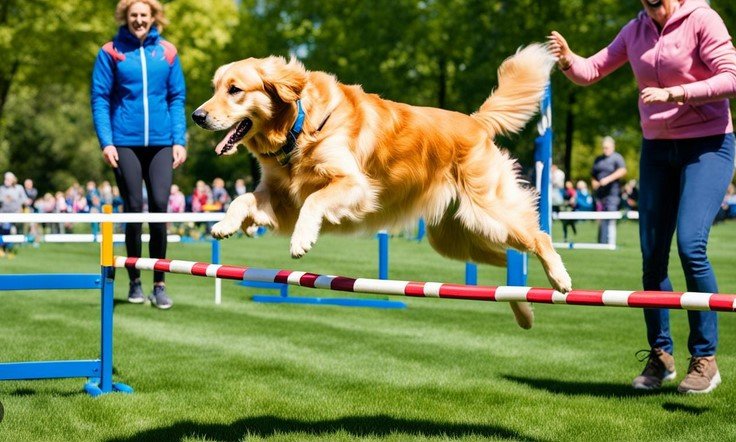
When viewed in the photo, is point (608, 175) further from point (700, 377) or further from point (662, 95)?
point (662, 95)

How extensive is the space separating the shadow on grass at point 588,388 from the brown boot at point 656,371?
0.05 m

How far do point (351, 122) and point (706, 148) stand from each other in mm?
1781

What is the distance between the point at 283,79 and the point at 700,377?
2.70 m

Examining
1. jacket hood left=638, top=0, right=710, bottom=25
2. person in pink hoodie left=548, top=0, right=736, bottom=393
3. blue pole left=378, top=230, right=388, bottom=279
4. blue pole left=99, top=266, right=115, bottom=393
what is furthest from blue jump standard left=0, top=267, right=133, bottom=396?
blue pole left=378, top=230, right=388, bottom=279

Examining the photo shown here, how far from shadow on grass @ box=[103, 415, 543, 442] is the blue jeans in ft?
4.46

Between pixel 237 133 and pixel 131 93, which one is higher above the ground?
pixel 131 93

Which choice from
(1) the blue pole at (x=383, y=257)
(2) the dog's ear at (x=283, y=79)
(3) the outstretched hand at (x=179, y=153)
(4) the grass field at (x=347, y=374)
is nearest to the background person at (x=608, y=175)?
(4) the grass field at (x=347, y=374)

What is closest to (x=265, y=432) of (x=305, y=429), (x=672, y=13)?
(x=305, y=429)

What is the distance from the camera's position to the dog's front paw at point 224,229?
380 cm

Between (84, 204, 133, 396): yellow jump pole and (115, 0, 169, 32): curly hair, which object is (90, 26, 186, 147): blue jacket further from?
(84, 204, 133, 396): yellow jump pole

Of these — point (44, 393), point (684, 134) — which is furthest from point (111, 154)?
point (684, 134)

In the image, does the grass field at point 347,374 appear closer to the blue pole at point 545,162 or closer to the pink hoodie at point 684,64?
the blue pole at point 545,162

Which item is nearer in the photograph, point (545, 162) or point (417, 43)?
point (545, 162)

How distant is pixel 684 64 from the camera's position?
4.27m
